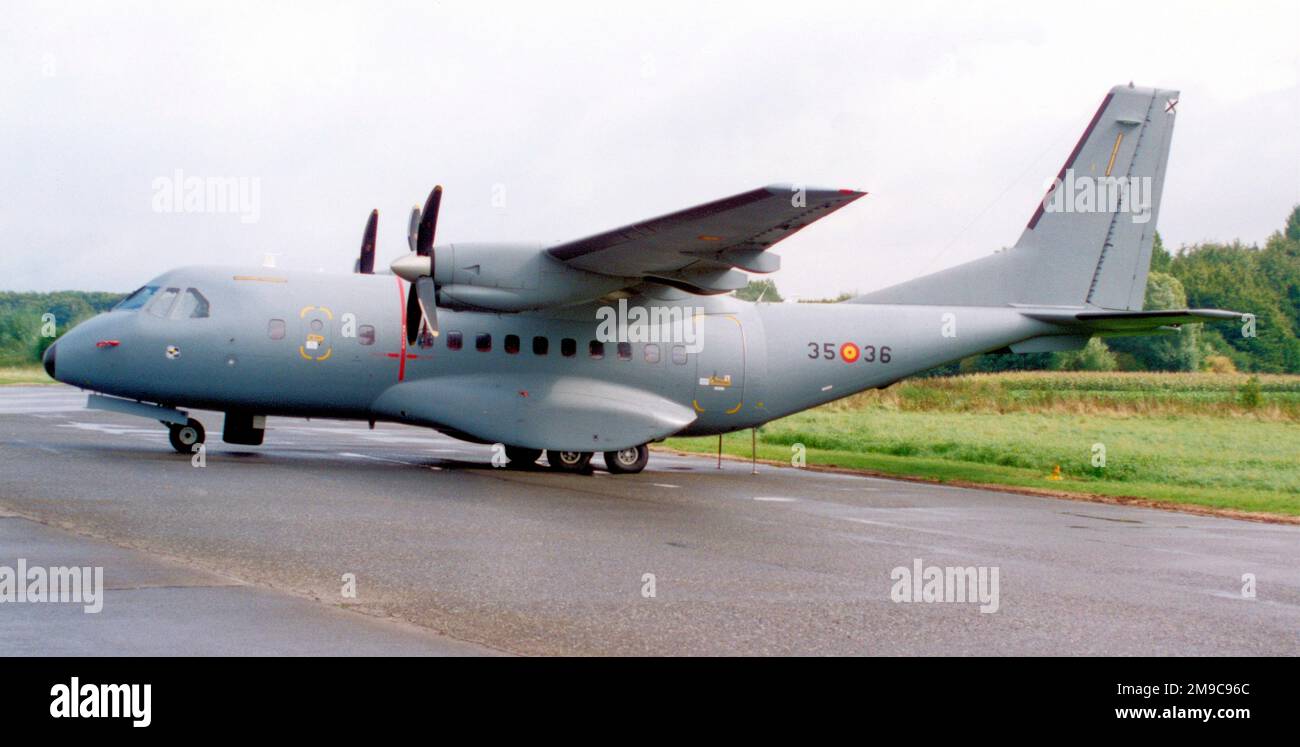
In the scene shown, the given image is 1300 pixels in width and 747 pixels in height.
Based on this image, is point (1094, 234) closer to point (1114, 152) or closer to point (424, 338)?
point (1114, 152)

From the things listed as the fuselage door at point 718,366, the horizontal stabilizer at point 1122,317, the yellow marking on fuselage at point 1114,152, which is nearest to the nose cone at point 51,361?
the fuselage door at point 718,366

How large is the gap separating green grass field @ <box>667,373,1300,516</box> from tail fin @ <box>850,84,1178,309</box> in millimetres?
4002

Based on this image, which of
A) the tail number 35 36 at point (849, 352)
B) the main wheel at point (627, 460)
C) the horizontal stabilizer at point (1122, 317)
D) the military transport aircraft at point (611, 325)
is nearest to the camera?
the military transport aircraft at point (611, 325)

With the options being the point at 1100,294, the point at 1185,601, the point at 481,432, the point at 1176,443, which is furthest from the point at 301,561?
the point at 1176,443

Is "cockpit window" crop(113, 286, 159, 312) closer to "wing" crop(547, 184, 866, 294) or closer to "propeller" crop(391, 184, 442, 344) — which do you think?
"propeller" crop(391, 184, 442, 344)

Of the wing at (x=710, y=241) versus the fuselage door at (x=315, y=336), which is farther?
the fuselage door at (x=315, y=336)

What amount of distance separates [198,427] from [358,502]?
314 inches

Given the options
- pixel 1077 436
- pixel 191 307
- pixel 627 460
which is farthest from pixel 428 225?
→ pixel 1077 436

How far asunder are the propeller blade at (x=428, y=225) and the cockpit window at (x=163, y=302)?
4.36m

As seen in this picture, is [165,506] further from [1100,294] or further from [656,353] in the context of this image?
[1100,294]

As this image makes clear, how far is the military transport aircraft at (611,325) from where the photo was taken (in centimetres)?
2145

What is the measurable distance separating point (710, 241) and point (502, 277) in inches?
140

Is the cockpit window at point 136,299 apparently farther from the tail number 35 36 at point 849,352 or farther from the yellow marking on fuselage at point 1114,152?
the yellow marking on fuselage at point 1114,152

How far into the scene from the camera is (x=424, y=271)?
21.2 meters
